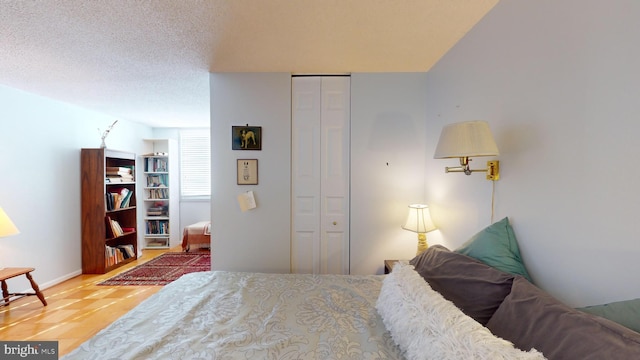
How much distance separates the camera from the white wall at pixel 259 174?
245cm

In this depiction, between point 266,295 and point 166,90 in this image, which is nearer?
point 266,295

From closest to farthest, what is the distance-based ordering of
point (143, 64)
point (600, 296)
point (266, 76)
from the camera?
point (600, 296) < point (143, 64) < point (266, 76)

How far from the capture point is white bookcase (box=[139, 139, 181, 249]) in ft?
15.5

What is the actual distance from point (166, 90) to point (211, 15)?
174cm

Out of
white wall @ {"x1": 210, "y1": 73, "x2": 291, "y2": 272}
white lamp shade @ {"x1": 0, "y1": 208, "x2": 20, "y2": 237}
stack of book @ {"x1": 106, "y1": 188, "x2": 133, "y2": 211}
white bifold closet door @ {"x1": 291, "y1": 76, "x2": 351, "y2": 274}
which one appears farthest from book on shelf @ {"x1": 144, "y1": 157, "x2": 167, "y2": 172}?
white bifold closet door @ {"x1": 291, "y1": 76, "x2": 351, "y2": 274}

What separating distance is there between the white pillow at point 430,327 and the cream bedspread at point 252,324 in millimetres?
110

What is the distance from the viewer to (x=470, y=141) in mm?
1314

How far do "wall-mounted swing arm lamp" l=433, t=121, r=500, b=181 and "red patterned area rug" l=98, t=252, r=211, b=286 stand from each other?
3.50 meters

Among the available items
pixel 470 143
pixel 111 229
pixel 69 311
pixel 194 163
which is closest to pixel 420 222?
pixel 470 143

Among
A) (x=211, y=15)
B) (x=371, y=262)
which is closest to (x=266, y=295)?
(x=371, y=262)

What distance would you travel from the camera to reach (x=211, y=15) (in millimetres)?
1571

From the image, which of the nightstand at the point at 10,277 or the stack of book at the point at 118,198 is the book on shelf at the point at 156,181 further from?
the nightstand at the point at 10,277

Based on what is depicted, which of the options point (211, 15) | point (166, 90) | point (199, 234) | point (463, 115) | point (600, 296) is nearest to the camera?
point (600, 296)

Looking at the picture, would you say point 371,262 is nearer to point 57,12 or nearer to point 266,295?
point 266,295
